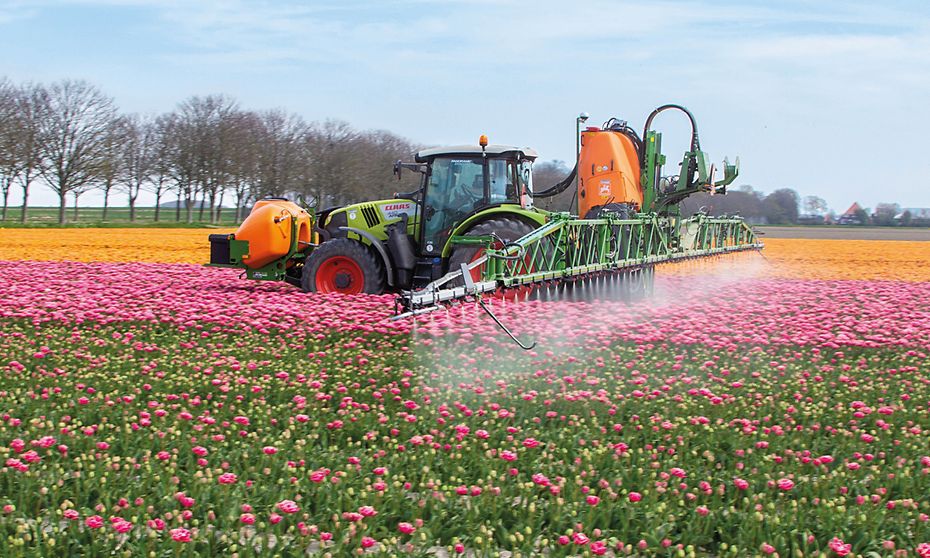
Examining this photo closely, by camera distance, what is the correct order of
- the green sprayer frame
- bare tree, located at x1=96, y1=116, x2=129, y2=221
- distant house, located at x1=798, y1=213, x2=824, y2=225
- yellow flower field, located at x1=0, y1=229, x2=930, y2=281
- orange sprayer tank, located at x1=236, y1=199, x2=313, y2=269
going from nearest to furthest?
1. the green sprayer frame
2. orange sprayer tank, located at x1=236, y1=199, x2=313, y2=269
3. yellow flower field, located at x1=0, y1=229, x2=930, y2=281
4. bare tree, located at x1=96, y1=116, x2=129, y2=221
5. distant house, located at x1=798, y1=213, x2=824, y2=225

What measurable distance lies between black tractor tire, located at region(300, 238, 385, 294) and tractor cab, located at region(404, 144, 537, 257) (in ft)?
3.02

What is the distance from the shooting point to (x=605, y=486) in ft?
20.1

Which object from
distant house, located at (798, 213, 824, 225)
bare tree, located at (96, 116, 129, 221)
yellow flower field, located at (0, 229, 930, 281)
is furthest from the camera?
distant house, located at (798, 213, 824, 225)

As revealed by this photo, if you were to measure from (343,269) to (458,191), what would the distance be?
7.10ft

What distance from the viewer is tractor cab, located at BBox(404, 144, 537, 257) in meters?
15.3

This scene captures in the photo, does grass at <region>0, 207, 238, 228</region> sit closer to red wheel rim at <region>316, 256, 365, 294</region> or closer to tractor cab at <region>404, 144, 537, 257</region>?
red wheel rim at <region>316, 256, 365, 294</region>

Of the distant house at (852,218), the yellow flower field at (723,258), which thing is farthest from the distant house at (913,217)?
the yellow flower field at (723,258)

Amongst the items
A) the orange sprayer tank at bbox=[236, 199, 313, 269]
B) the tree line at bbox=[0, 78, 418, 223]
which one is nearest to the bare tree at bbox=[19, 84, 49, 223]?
the tree line at bbox=[0, 78, 418, 223]

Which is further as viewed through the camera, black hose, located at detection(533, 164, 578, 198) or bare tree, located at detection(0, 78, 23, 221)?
bare tree, located at detection(0, 78, 23, 221)

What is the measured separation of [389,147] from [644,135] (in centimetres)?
6049

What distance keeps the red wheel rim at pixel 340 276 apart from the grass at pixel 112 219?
40.0m

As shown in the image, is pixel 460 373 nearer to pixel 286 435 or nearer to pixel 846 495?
pixel 286 435

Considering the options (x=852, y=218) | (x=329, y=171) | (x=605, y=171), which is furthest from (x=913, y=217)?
(x=605, y=171)

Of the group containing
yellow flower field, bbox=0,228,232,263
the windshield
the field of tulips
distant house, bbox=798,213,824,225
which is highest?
distant house, bbox=798,213,824,225
